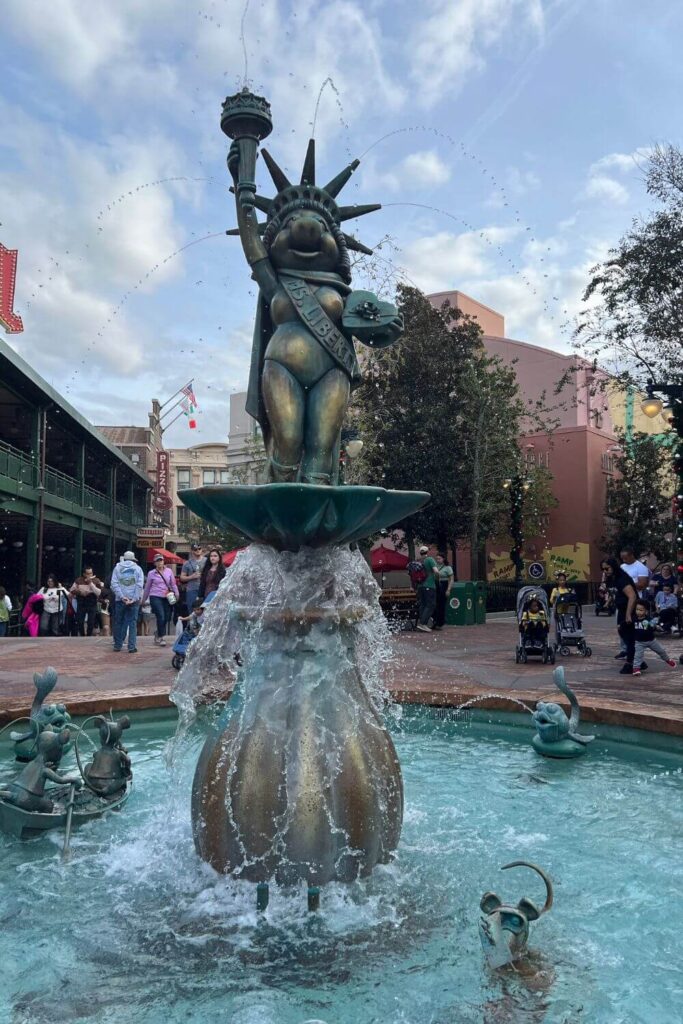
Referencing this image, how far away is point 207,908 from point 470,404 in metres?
23.1

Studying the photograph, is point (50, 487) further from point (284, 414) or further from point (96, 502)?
point (284, 414)

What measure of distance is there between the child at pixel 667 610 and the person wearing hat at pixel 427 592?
419cm

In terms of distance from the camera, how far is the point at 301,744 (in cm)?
307

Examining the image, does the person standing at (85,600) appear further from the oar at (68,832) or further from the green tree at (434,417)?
the oar at (68,832)

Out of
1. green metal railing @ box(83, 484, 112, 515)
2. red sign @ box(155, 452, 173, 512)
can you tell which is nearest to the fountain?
green metal railing @ box(83, 484, 112, 515)

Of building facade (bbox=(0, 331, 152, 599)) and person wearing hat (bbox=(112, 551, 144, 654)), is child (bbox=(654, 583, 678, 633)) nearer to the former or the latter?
person wearing hat (bbox=(112, 551, 144, 654))

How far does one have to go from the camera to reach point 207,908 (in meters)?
2.89

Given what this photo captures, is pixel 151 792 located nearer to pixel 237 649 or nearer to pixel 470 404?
pixel 237 649

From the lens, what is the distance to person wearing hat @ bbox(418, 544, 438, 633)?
47.5ft

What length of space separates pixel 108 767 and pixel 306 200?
129 inches

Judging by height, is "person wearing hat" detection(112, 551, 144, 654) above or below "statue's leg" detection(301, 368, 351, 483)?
below

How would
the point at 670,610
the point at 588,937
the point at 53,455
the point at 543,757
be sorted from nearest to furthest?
the point at 588,937 < the point at 543,757 < the point at 670,610 < the point at 53,455

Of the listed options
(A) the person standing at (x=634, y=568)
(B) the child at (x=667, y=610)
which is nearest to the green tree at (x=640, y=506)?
(B) the child at (x=667, y=610)

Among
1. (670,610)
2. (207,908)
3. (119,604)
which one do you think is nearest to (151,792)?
(207,908)
